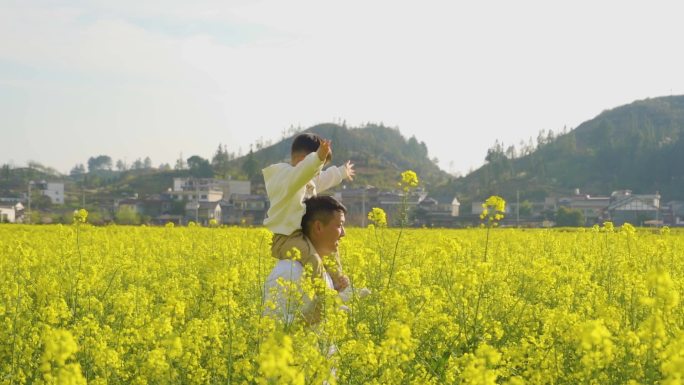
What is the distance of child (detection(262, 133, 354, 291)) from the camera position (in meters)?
4.46

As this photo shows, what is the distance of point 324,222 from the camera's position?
183 inches

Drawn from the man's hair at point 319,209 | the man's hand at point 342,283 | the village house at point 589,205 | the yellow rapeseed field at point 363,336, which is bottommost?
the yellow rapeseed field at point 363,336

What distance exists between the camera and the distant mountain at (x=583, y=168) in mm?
Answer: 74625

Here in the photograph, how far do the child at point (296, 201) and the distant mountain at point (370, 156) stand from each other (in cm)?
4117

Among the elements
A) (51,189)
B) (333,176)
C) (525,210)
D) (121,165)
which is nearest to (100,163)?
(121,165)

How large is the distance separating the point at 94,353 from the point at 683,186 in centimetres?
7733

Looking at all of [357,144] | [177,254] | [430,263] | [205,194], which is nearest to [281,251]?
[430,263]

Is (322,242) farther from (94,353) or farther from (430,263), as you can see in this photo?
(430,263)

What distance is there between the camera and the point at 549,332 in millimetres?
3932

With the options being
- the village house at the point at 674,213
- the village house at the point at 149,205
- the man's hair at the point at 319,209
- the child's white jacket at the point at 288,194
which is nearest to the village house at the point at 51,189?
the village house at the point at 149,205

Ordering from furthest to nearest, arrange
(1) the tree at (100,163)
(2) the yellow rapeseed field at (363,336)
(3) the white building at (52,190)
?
(1) the tree at (100,163), (3) the white building at (52,190), (2) the yellow rapeseed field at (363,336)

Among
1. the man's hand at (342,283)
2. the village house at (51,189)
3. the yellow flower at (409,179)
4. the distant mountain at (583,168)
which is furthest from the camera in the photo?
the distant mountain at (583,168)

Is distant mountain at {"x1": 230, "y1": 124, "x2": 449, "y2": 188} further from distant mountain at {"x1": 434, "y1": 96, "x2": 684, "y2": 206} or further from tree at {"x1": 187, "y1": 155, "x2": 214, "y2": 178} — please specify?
distant mountain at {"x1": 434, "y1": 96, "x2": 684, "y2": 206}

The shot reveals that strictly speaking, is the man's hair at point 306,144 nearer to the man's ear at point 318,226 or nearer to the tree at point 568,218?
the man's ear at point 318,226
